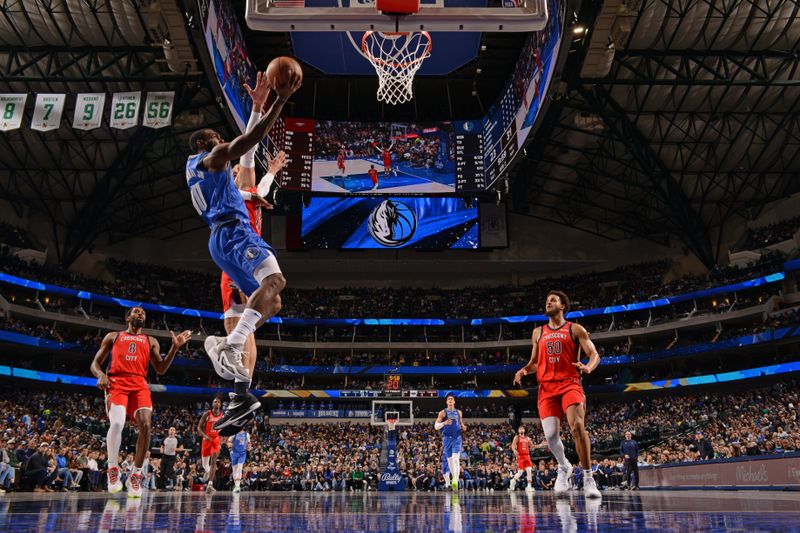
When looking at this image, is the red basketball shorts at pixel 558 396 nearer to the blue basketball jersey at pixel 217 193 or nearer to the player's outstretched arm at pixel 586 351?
the player's outstretched arm at pixel 586 351

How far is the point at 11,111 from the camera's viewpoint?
21312 millimetres

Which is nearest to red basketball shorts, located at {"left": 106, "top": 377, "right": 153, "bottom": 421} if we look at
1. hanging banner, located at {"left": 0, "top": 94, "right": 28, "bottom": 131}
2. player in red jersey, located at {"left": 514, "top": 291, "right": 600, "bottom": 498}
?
player in red jersey, located at {"left": 514, "top": 291, "right": 600, "bottom": 498}

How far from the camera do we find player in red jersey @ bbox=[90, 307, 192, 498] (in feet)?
27.0

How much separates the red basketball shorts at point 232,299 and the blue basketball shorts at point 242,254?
716 millimetres

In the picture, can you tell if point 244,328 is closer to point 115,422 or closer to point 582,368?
point 582,368

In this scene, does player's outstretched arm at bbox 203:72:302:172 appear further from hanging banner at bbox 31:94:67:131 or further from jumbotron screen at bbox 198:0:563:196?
jumbotron screen at bbox 198:0:563:196

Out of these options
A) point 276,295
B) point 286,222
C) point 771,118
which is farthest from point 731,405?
point 276,295

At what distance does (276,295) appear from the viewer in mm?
5355

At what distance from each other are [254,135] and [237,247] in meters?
0.92

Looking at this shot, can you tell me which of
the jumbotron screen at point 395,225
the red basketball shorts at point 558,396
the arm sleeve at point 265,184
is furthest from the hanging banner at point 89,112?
the red basketball shorts at point 558,396

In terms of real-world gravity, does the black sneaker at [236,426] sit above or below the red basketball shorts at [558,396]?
below

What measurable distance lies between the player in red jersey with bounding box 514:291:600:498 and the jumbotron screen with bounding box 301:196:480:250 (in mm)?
29700

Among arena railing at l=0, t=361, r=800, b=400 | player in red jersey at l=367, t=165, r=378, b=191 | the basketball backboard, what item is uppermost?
player in red jersey at l=367, t=165, r=378, b=191

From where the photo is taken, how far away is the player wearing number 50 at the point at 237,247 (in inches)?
200
